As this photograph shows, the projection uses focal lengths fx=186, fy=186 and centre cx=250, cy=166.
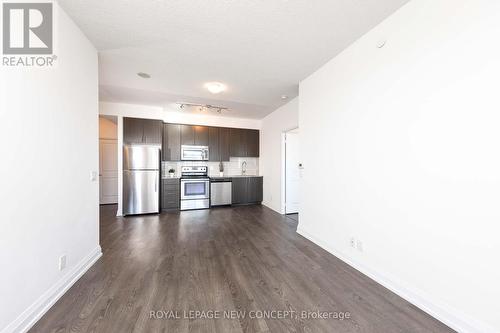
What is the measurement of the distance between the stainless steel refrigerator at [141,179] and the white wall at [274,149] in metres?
2.92

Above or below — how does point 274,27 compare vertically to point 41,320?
above

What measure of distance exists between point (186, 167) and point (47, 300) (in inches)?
159

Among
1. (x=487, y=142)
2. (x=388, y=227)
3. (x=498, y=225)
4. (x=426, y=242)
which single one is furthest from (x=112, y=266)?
(x=487, y=142)

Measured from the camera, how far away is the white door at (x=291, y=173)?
470 cm

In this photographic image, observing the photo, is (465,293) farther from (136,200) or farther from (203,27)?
(136,200)

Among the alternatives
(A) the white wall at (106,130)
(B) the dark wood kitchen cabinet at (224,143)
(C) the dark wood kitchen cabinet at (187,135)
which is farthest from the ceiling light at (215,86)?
(A) the white wall at (106,130)

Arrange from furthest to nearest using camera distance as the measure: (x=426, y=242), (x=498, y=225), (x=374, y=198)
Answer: (x=374, y=198)
(x=426, y=242)
(x=498, y=225)

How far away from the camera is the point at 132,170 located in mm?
4387

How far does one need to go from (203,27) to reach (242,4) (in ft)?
1.71

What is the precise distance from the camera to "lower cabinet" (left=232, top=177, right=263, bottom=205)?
5.49 metres

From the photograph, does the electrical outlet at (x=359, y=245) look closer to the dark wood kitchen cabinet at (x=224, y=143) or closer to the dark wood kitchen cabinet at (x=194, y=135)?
the dark wood kitchen cabinet at (x=224, y=143)

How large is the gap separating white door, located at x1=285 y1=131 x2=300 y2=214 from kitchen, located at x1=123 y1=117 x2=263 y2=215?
4.10 ft

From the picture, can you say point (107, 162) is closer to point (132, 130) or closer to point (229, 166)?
point (132, 130)

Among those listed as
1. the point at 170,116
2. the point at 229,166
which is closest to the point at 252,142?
the point at 229,166
